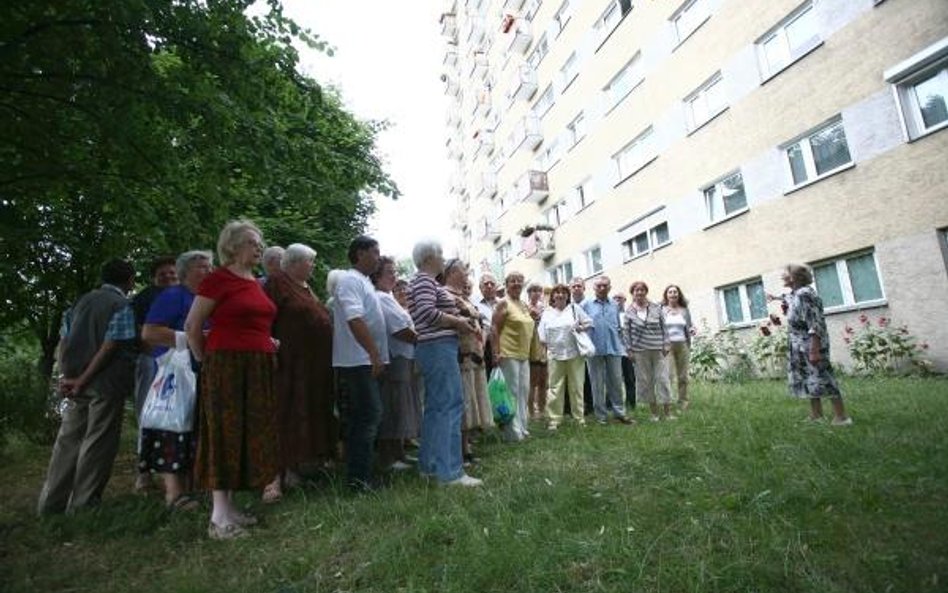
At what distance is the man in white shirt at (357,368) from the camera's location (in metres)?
4.12

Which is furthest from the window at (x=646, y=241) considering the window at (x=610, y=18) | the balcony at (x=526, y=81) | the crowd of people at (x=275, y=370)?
the crowd of people at (x=275, y=370)

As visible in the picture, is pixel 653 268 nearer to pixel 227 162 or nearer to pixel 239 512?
pixel 227 162

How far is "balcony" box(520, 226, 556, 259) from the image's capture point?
84.3 ft

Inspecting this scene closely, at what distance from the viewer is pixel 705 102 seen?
15.6m

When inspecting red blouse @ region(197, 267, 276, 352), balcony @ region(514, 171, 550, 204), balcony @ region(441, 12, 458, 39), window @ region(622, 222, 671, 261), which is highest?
balcony @ region(441, 12, 458, 39)

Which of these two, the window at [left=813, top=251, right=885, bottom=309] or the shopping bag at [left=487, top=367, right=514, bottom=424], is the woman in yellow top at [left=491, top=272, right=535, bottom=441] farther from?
the window at [left=813, top=251, right=885, bottom=309]

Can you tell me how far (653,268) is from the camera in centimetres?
1791

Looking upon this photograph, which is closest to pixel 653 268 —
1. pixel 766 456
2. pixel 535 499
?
pixel 766 456

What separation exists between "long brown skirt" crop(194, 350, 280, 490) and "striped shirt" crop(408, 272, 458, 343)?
1250mm

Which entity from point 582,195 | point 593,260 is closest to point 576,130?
point 582,195

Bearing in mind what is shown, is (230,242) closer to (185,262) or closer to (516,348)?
(185,262)

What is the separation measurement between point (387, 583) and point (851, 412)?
6.07m

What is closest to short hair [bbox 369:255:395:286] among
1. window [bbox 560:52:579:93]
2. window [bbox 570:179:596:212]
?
window [bbox 570:179:596:212]

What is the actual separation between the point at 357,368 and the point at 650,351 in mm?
4607
